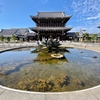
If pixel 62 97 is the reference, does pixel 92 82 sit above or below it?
below

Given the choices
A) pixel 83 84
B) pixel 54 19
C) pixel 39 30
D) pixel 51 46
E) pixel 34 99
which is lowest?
pixel 83 84

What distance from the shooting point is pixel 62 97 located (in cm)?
271

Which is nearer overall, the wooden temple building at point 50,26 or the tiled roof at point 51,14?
the wooden temple building at point 50,26

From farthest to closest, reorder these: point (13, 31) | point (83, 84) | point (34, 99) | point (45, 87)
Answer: point (13, 31) < point (83, 84) < point (45, 87) < point (34, 99)

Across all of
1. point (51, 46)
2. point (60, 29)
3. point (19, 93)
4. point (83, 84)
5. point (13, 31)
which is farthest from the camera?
point (13, 31)

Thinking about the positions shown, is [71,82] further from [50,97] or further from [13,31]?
[13,31]

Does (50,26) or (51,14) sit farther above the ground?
(51,14)

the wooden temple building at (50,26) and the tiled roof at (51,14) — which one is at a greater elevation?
the tiled roof at (51,14)

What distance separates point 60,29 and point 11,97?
1072 inches

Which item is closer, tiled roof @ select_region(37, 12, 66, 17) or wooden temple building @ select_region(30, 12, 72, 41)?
wooden temple building @ select_region(30, 12, 72, 41)

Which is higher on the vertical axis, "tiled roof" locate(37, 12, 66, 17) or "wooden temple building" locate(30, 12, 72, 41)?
"tiled roof" locate(37, 12, 66, 17)

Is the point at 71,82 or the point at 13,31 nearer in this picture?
the point at 71,82

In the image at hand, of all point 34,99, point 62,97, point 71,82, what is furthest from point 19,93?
point 71,82

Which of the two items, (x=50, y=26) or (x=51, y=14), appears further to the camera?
(x=51, y=14)
